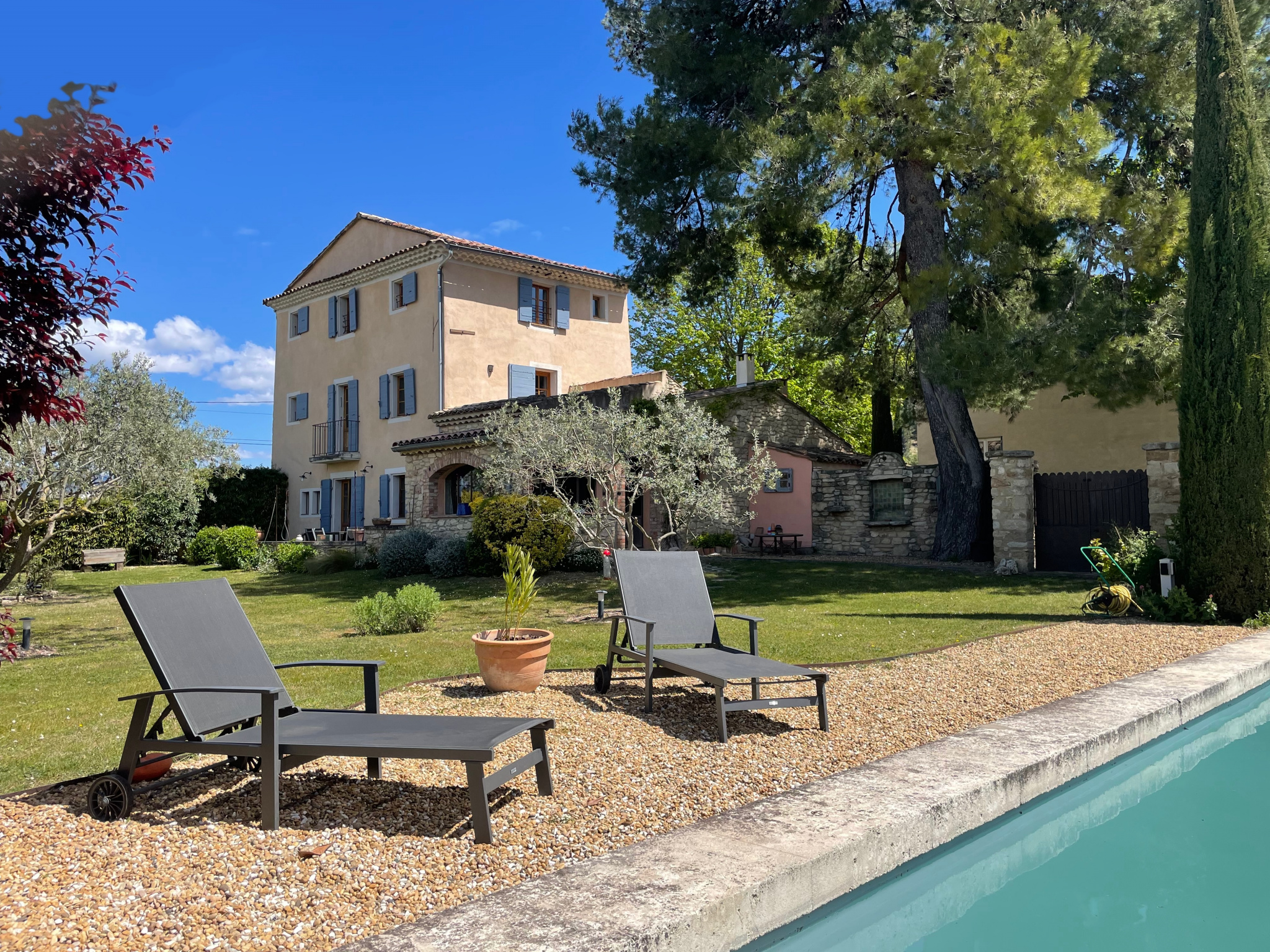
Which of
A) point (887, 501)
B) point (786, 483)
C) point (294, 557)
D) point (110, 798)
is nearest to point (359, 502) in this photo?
point (294, 557)

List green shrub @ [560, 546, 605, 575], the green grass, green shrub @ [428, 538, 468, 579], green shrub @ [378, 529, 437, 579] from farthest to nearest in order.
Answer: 1. green shrub @ [378, 529, 437, 579]
2. green shrub @ [428, 538, 468, 579]
3. green shrub @ [560, 546, 605, 575]
4. the green grass

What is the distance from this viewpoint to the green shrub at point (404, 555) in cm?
1789

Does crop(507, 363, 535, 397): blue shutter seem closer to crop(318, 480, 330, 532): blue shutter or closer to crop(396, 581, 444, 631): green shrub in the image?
crop(318, 480, 330, 532): blue shutter

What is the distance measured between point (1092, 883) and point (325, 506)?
2610 cm

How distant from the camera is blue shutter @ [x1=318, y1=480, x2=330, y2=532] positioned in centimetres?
2686

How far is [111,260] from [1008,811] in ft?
16.7

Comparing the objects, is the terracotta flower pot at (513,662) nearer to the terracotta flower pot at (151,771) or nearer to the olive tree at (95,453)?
the terracotta flower pot at (151,771)

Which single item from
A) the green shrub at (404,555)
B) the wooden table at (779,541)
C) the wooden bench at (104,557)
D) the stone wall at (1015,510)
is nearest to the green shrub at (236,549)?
the wooden bench at (104,557)

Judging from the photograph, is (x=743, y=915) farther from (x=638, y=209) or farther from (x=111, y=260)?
(x=638, y=209)

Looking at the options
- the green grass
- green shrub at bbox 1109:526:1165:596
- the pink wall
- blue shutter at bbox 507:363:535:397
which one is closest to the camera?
the green grass

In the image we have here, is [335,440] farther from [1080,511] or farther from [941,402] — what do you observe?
[1080,511]

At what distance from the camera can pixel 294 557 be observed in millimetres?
21016

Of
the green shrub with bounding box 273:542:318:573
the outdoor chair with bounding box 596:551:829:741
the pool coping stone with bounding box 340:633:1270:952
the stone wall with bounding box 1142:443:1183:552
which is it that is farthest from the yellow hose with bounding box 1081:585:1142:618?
the green shrub with bounding box 273:542:318:573

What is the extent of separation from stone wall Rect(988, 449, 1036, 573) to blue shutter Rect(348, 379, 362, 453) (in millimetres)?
18718
